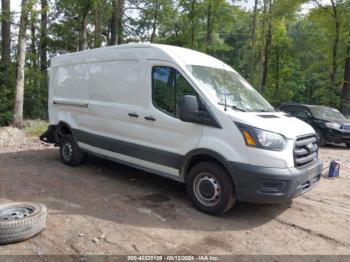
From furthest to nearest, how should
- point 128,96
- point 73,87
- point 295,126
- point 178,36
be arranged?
point 178,36 → point 73,87 → point 128,96 → point 295,126

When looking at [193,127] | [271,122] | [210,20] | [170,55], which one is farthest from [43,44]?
[271,122]

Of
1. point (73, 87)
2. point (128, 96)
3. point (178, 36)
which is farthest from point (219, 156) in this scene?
point (178, 36)

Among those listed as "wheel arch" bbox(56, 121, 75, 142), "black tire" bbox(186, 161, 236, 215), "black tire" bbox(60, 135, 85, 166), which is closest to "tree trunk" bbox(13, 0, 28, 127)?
→ "wheel arch" bbox(56, 121, 75, 142)

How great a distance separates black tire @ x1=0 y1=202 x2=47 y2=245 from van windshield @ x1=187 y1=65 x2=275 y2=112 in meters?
2.78

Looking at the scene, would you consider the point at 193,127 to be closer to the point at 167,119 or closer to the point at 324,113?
the point at 167,119

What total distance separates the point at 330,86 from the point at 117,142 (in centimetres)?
1841

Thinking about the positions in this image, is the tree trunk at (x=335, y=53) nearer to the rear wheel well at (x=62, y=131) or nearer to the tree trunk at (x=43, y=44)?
the tree trunk at (x=43, y=44)

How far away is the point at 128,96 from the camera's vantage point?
602cm

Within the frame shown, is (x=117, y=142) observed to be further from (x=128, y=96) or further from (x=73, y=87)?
(x=73, y=87)

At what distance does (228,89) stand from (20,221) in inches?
134

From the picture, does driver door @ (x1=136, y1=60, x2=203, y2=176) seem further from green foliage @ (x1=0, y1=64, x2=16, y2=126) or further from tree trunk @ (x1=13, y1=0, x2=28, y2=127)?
green foliage @ (x1=0, y1=64, x2=16, y2=126)

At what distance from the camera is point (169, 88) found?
5.40 m

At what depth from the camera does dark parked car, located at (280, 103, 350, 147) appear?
1212 cm

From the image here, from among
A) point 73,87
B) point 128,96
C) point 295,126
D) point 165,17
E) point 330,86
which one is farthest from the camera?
point 165,17
